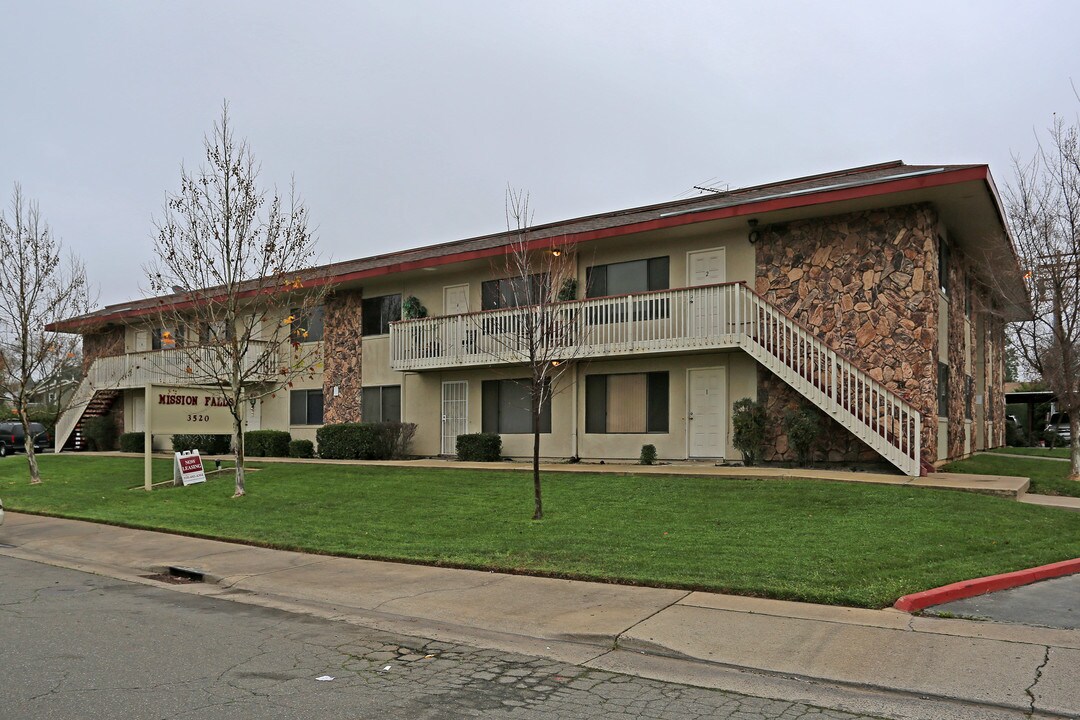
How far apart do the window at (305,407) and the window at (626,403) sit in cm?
1047

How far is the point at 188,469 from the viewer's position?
19688 millimetres

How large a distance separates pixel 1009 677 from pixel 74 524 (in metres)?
15.2

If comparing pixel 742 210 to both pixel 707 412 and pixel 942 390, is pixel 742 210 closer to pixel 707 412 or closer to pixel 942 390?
pixel 707 412

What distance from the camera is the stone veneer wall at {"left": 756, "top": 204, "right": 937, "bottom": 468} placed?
1669 cm

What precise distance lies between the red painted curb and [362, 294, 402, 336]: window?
1907 cm

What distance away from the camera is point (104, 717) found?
514cm

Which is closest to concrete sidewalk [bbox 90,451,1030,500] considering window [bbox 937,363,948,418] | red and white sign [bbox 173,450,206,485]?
window [bbox 937,363,948,418]

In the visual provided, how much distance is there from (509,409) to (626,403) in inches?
141

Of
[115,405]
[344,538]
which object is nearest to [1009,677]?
[344,538]

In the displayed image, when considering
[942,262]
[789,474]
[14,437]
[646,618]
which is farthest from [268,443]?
Answer: [646,618]

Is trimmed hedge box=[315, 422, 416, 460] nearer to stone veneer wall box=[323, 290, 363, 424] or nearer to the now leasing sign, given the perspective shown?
stone veneer wall box=[323, 290, 363, 424]

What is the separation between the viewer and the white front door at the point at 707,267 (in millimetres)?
19109

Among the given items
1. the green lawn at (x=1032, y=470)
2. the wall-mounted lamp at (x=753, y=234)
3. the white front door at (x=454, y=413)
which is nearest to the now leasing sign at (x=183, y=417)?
the white front door at (x=454, y=413)

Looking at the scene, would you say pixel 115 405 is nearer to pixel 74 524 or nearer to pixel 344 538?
pixel 74 524
